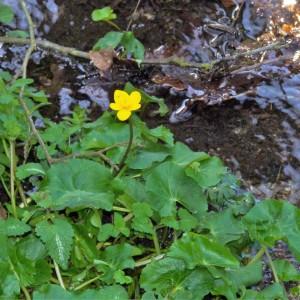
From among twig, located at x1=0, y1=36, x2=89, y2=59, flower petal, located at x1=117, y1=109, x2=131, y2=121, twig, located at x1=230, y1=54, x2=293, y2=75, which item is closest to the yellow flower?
flower petal, located at x1=117, y1=109, x2=131, y2=121

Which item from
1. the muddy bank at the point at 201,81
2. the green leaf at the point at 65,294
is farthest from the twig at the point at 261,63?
the green leaf at the point at 65,294

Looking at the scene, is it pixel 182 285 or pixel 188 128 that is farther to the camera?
pixel 188 128

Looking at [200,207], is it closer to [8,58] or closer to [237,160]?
[237,160]

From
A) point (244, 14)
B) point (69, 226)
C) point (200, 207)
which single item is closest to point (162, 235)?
point (200, 207)

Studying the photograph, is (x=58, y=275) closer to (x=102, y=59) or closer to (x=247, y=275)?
(x=247, y=275)

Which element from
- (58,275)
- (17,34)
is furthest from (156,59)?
(58,275)

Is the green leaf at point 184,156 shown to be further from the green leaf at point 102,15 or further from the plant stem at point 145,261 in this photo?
the green leaf at point 102,15
